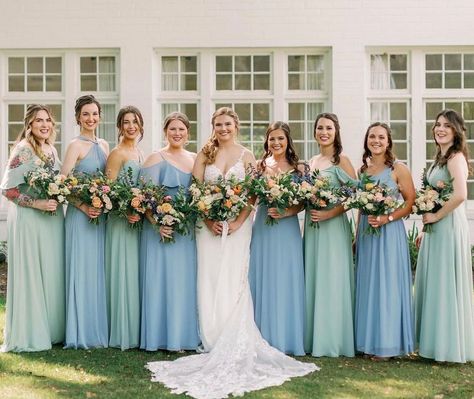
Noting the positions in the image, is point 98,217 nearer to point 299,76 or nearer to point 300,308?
point 300,308

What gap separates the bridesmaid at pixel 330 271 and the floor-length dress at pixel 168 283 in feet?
3.45

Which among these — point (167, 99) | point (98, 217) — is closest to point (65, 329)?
point (98, 217)

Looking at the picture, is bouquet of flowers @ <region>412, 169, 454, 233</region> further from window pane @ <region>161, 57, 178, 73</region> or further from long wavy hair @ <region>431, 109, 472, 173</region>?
window pane @ <region>161, 57, 178, 73</region>

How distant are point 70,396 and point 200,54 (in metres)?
8.08

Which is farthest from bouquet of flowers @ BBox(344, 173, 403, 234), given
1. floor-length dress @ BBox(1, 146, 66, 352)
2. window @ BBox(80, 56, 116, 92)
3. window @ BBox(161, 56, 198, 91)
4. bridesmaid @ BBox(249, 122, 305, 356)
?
window @ BBox(80, 56, 116, 92)

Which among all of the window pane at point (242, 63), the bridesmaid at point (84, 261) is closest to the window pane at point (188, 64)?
the window pane at point (242, 63)

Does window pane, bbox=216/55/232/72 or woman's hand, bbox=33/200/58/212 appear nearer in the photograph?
woman's hand, bbox=33/200/58/212

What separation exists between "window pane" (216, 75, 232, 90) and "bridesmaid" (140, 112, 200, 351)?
19.2 ft

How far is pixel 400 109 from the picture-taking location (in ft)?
40.4

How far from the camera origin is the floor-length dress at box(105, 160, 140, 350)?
656 centimetres

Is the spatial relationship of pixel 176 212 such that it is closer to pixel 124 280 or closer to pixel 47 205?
pixel 124 280

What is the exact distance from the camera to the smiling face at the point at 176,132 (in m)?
6.52

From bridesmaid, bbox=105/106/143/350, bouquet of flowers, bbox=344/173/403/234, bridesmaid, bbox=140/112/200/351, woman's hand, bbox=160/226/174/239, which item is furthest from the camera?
bridesmaid, bbox=105/106/143/350

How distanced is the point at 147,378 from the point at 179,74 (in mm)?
7551
